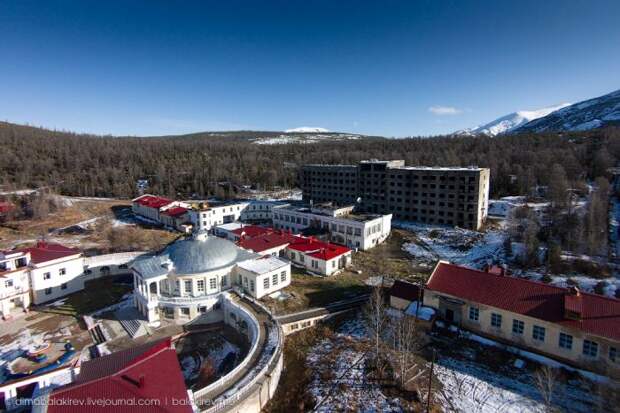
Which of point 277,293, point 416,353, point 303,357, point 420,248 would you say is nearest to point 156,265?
point 277,293

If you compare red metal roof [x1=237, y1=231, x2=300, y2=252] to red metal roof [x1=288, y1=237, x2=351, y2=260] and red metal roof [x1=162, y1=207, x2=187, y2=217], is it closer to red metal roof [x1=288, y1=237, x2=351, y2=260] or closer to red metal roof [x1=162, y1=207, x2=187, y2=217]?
red metal roof [x1=288, y1=237, x2=351, y2=260]

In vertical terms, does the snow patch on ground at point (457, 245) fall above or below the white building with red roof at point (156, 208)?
below

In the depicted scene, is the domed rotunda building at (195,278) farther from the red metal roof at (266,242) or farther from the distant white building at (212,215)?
the distant white building at (212,215)

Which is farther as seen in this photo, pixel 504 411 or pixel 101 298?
pixel 101 298

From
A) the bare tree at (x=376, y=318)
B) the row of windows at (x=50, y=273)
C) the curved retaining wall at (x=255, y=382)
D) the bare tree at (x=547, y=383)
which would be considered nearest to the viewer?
the curved retaining wall at (x=255, y=382)

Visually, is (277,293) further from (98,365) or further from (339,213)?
(339,213)

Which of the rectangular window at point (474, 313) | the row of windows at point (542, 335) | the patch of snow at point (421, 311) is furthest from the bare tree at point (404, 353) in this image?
the row of windows at point (542, 335)

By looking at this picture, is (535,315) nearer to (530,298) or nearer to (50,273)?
(530,298)

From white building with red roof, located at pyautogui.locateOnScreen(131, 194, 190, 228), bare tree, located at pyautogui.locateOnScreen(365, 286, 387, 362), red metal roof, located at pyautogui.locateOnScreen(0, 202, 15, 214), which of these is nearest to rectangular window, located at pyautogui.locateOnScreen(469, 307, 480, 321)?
bare tree, located at pyautogui.locateOnScreen(365, 286, 387, 362)
